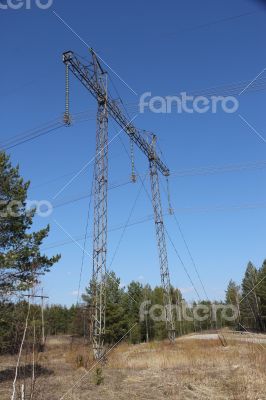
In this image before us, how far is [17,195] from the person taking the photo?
17141 millimetres

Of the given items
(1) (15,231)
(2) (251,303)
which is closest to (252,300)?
(2) (251,303)

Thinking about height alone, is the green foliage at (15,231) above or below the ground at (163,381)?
above

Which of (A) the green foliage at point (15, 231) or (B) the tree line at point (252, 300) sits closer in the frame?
(A) the green foliage at point (15, 231)

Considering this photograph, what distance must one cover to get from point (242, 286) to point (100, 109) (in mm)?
70584

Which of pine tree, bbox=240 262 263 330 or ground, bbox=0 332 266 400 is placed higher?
Result: pine tree, bbox=240 262 263 330

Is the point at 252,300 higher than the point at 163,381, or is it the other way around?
the point at 252,300

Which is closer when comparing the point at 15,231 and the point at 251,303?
the point at 15,231

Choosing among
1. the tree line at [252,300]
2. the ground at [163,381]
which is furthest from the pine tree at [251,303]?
the ground at [163,381]

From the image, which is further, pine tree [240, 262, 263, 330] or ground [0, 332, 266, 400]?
pine tree [240, 262, 263, 330]

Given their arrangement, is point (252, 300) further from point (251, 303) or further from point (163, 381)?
point (163, 381)

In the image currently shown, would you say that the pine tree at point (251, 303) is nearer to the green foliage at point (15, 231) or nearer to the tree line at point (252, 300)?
the tree line at point (252, 300)

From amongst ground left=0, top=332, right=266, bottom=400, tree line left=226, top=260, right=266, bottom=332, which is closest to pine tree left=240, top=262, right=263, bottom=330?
tree line left=226, top=260, right=266, bottom=332

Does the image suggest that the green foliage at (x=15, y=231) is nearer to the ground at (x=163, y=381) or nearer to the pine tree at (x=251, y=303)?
the ground at (x=163, y=381)

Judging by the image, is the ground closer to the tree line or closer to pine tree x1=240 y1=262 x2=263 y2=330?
the tree line
